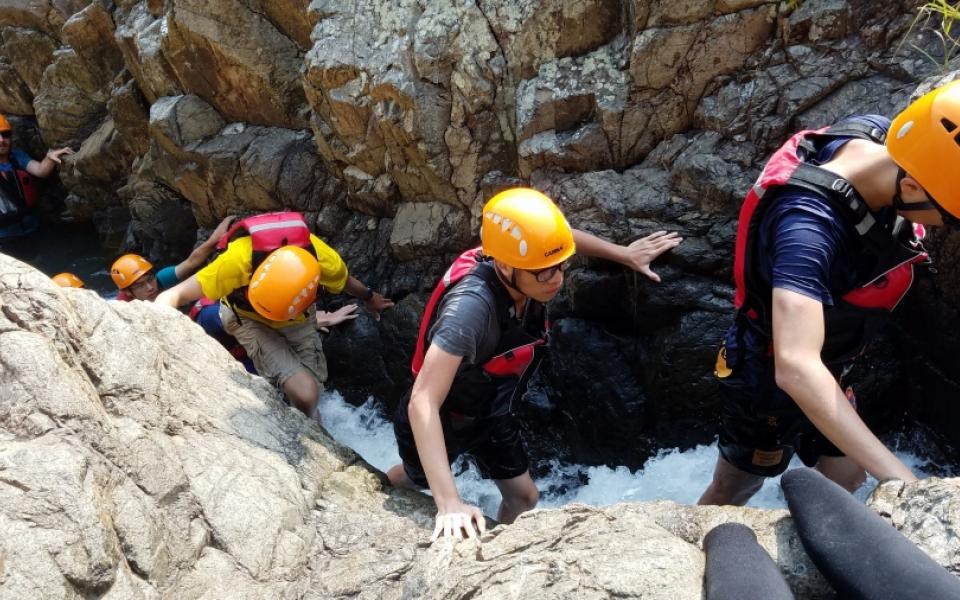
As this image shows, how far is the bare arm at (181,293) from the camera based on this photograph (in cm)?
553

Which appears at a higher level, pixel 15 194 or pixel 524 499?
pixel 524 499

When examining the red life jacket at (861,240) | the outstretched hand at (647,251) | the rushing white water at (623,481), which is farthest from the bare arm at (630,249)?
the rushing white water at (623,481)

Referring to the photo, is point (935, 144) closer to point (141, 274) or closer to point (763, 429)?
point (763, 429)

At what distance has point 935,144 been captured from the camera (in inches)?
110

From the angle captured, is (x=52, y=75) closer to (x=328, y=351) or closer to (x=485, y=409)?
(x=328, y=351)

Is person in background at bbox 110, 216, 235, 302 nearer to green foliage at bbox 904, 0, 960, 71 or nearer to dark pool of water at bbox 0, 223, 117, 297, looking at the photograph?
dark pool of water at bbox 0, 223, 117, 297

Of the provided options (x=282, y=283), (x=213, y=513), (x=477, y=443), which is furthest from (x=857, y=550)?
(x=282, y=283)

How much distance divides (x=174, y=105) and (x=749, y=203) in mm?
8241

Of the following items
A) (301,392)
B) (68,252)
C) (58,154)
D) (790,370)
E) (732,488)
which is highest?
(790,370)

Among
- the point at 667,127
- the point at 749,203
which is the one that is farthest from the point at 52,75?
the point at 749,203

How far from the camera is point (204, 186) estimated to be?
9.66 m

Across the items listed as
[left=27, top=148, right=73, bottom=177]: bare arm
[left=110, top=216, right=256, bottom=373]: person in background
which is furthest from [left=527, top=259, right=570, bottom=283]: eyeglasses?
[left=27, top=148, right=73, bottom=177]: bare arm

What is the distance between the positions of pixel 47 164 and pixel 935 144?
13.1 m

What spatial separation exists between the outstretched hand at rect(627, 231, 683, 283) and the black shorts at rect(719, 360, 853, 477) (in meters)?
1.13
